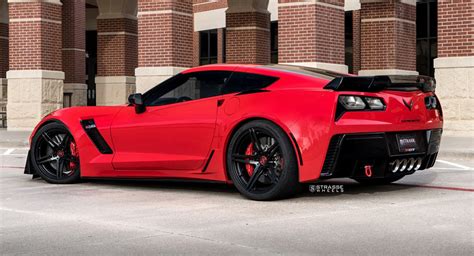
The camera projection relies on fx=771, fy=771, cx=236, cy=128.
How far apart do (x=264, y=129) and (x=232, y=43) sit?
19107mm

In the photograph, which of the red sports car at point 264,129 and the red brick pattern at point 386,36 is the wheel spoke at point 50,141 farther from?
the red brick pattern at point 386,36

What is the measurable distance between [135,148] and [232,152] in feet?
4.52

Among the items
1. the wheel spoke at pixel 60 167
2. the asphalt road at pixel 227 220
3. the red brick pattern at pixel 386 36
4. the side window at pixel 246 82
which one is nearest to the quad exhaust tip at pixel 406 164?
the asphalt road at pixel 227 220

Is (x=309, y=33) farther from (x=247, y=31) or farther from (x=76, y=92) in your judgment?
(x=76, y=92)

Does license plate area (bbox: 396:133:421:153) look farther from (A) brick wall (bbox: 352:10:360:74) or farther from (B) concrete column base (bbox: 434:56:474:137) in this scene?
(A) brick wall (bbox: 352:10:360:74)

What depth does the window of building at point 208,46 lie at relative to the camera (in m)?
42.9

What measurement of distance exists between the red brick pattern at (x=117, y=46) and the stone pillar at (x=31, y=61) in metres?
4.71

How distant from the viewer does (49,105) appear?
23.5 m

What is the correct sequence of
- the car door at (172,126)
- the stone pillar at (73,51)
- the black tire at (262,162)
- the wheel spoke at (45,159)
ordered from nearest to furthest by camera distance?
the black tire at (262,162) < the car door at (172,126) < the wheel spoke at (45,159) < the stone pillar at (73,51)

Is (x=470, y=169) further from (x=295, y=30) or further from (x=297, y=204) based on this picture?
(x=295, y=30)

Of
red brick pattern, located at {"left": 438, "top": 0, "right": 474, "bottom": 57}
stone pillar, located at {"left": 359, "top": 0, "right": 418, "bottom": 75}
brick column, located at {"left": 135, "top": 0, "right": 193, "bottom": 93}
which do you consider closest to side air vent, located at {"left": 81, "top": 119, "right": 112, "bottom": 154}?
red brick pattern, located at {"left": 438, "top": 0, "right": 474, "bottom": 57}

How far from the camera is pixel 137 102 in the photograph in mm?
8234

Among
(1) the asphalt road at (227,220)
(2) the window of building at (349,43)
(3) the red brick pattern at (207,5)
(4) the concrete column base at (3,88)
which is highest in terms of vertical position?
(3) the red brick pattern at (207,5)

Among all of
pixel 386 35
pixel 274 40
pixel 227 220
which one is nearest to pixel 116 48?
pixel 386 35
